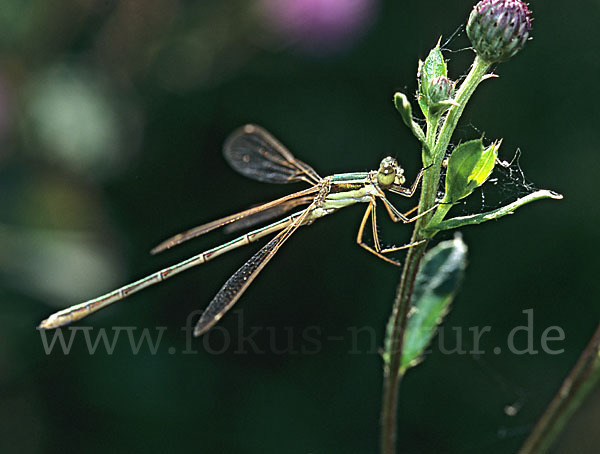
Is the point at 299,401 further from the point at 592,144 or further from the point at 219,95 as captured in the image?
the point at 592,144

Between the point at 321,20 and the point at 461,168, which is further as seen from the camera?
the point at 321,20

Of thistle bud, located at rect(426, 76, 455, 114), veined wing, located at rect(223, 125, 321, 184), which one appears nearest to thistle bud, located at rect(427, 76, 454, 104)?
thistle bud, located at rect(426, 76, 455, 114)

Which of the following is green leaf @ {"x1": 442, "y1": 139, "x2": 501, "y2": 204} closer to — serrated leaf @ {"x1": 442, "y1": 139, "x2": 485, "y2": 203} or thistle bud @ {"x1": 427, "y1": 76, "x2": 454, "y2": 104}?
serrated leaf @ {"x1": 442, "y1": 139, "x2": 485, "y2": 203}

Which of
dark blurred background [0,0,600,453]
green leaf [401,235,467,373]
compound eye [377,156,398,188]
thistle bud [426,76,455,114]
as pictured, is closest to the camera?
thistle bud [426,76,455,114]

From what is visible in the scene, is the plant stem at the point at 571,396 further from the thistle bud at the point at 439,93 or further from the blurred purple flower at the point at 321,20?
the blurred purple flower at the point at 321,20

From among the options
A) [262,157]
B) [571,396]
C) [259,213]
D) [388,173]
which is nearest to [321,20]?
[262,157]

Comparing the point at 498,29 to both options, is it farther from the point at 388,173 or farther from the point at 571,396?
the point at 571,396

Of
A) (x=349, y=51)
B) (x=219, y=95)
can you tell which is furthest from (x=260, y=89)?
(x=349, y=51)
